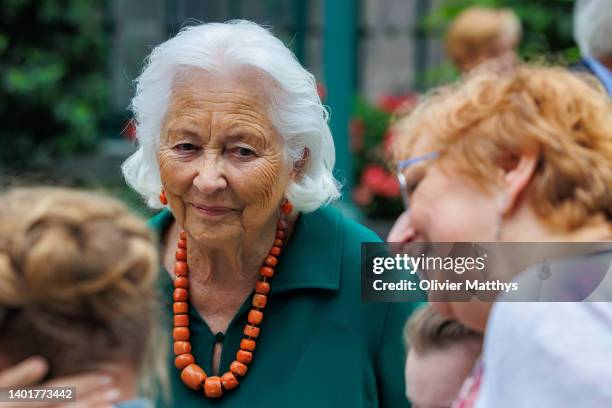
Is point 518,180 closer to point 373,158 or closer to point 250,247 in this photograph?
point 250,247

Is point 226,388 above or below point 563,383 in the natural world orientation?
below

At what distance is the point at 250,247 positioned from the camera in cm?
261

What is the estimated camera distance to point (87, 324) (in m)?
1.40

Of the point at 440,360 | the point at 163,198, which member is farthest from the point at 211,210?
the point at 440,360

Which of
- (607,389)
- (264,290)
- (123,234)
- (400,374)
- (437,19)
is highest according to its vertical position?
(123,234)

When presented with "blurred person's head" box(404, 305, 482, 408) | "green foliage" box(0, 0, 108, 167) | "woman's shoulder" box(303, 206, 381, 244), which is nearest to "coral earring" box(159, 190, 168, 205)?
"woman's shoulder" box(303, 206, 381, 244)

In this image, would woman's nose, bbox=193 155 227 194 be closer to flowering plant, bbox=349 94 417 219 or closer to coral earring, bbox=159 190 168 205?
coral earring, bbox=159 190 168 205

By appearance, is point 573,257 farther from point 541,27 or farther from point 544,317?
point 541,27

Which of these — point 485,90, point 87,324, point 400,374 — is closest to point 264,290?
point 400,374

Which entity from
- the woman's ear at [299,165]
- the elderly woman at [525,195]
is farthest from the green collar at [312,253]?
the elderly woman at [525,195]

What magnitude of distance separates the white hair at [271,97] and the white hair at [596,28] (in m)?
1.35

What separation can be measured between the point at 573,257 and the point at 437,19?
27.5 ft

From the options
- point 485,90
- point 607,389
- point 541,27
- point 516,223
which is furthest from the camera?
point 541,27

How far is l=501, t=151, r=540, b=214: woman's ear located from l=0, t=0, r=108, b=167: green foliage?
7794mm
